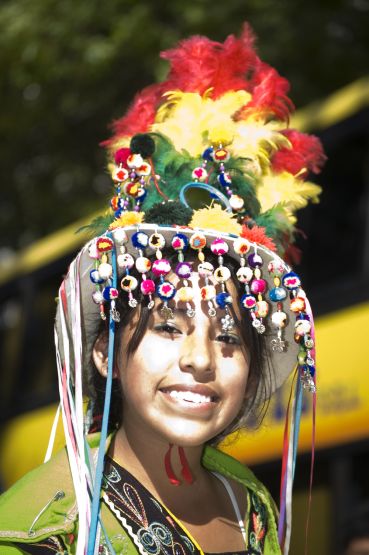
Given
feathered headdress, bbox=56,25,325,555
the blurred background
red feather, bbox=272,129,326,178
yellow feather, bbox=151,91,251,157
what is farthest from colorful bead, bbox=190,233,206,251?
the blurred background

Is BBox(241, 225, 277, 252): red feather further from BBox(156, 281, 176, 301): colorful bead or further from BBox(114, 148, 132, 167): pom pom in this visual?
BBox(114, 148, 132, 167): pom pom

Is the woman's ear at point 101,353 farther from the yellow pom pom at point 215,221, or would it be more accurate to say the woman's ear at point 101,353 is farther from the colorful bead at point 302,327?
the colorful bead at point 302,327

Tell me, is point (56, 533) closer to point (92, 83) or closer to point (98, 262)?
point (98, 262)

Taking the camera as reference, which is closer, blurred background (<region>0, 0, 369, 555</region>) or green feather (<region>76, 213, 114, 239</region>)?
green feather (<region>76, 213, 114, 239</region>)

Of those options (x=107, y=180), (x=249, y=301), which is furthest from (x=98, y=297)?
(x=107, y=180)

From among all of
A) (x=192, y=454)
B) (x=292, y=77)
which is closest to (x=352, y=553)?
(x=192, y=454)

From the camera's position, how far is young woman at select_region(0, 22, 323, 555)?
260 cm

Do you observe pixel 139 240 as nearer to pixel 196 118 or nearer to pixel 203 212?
pixel 203 212

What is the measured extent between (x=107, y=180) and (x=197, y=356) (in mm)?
4514

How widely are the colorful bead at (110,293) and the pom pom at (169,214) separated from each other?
219 millimetres

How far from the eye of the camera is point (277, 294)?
275 centimetres

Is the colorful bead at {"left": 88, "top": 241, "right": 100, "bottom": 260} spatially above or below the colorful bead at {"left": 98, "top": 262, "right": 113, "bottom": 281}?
above

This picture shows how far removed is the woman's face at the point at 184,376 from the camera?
263 centimetres

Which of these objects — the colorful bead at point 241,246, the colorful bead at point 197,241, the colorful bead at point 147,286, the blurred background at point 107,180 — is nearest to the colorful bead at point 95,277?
the colorful bead at point 147,286
